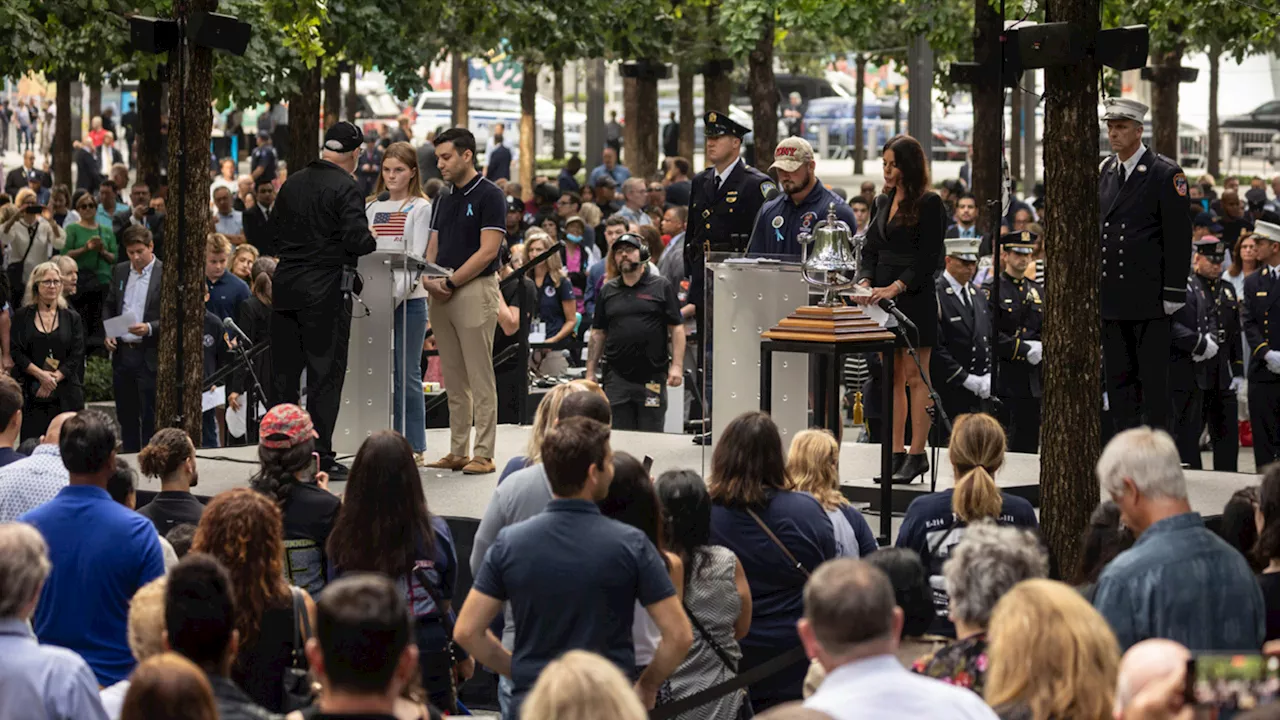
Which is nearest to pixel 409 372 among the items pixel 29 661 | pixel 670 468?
pixel 670 468

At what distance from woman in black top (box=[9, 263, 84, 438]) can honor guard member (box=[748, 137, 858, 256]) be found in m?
5.84

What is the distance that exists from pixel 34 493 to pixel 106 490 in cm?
80

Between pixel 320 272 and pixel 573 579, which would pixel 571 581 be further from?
pixel 320 272

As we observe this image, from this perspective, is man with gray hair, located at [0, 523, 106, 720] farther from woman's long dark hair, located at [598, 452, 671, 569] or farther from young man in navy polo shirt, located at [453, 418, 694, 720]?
woman's long dark hair, located at [598, 452, 671, 569]

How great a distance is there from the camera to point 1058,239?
841 centimetres

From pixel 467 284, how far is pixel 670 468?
1.49m

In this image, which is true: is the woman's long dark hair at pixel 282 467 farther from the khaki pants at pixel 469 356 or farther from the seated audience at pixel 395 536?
the khaki pants at pixel 469 356

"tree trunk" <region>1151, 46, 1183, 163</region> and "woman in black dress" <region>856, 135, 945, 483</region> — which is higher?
"tree trunk" <region>1151, 46, 1183, 163</region>

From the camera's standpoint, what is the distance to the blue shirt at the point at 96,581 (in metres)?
6.02

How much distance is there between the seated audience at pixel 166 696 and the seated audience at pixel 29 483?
3333mm

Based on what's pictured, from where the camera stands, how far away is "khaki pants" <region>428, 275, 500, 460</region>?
10227 millimetres

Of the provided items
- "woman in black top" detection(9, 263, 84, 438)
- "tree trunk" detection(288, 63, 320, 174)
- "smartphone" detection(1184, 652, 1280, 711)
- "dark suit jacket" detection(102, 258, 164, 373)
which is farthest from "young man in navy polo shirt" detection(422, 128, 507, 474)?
"tree trunk" detection(288, 63, 320, 174)

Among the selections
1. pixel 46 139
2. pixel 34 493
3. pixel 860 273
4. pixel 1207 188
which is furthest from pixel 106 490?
pixel 46 139

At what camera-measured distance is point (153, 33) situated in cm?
1080
